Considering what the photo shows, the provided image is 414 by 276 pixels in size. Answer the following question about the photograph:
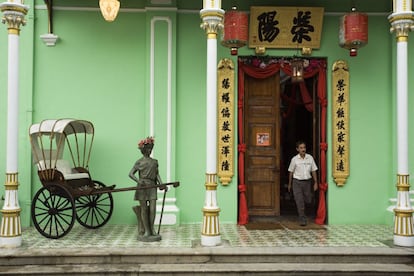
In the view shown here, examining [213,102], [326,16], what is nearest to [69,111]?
[213,102]

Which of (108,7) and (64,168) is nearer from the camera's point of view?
(108,7)

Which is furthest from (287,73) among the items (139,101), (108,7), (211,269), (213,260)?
(211,269)

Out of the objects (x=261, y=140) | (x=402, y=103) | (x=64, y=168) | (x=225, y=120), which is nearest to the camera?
(x=402, y=103)

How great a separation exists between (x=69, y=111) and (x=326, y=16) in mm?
5538

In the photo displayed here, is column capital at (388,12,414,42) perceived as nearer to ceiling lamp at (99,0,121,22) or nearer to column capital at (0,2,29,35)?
ceiling lamp at (99,0,121,22)

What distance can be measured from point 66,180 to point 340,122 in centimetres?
537

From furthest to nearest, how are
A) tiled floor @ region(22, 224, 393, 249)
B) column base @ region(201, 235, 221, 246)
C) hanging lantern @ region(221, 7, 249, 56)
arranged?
hanging lantern @ region(221, 7, 249, 56) < tiled floor @ region(22, 224, 393, 249) < column base @ region(201, 235, 221, 246)

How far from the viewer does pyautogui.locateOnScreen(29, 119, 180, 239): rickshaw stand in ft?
24.2

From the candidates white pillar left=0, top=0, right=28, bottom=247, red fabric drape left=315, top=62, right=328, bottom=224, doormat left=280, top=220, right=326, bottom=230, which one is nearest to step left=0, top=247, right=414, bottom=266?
white pillar left=0, top=0, right=28, bottom=247

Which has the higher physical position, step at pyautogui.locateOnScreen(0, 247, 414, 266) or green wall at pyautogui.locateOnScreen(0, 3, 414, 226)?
green wall at pyautogui.locateOnScreen(0, 3, 414, 226)

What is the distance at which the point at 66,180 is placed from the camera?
7457 mm

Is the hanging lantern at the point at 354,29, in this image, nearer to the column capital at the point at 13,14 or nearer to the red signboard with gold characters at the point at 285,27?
the red signboard with gold characters at the point at 285,27

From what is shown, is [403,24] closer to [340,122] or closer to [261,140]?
[340,122]

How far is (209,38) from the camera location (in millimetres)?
7145
